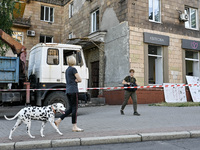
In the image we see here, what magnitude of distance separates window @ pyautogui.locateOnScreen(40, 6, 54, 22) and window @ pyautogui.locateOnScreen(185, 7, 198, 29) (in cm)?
1297

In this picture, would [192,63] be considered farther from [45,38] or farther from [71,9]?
[45,38]

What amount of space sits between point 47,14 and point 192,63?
1446cm

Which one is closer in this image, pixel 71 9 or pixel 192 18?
pixel 192 18

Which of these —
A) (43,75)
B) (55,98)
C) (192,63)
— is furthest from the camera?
(192,63)

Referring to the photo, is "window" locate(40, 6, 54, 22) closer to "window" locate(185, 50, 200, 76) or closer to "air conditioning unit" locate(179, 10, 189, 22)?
"air conditioning unit" locate(179, 10, 189, 22)

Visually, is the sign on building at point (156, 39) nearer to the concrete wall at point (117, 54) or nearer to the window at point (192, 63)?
the concrete wall at point (117, 54)

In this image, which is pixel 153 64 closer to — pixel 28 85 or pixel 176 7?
pixel 176 7

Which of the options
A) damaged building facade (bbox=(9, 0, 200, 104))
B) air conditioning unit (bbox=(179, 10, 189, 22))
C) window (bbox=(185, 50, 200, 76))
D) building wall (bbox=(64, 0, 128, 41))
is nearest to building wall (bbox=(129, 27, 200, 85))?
damaged building facade (bbox=(9, 0, 200, 104))

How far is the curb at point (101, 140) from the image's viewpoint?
462 cm

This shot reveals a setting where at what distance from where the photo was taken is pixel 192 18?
16438 millimetres

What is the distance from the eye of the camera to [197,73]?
1603cm

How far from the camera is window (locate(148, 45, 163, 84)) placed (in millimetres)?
14517

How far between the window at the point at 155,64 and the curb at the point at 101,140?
9110mm

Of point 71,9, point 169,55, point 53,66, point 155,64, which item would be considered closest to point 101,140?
point 53,66
